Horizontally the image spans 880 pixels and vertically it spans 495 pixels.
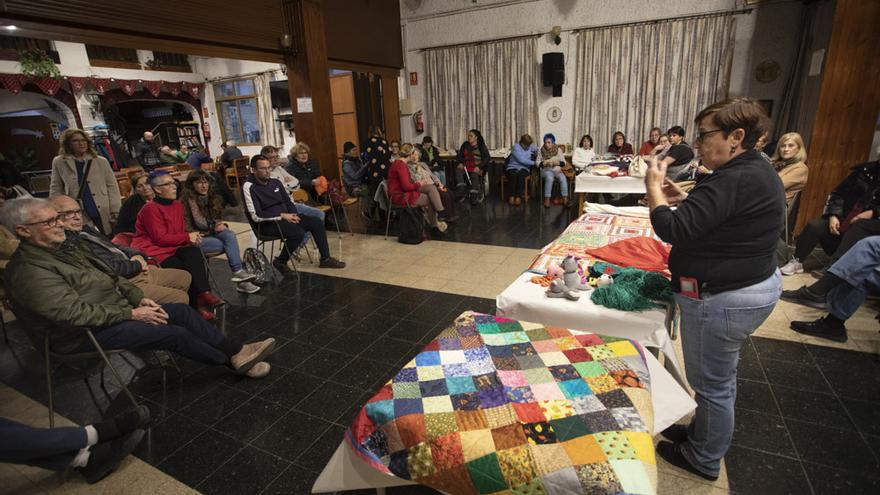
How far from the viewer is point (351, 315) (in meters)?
3.30

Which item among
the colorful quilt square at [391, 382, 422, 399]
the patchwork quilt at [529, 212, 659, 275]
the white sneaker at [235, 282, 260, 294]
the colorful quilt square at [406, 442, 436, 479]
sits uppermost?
the patchwork quilt at [529, 212, 659, 275]

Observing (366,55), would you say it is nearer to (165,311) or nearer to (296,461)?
(165,311)

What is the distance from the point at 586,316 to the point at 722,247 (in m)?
0.62

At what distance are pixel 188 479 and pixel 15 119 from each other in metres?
11.3

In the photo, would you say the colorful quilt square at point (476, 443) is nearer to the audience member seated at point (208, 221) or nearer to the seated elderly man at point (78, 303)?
the seated elderly man at point (78, 303)

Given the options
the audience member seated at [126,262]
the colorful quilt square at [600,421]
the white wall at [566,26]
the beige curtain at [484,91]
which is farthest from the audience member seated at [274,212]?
the white wall at [566,26]

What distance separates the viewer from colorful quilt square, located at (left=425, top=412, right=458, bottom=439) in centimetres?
119

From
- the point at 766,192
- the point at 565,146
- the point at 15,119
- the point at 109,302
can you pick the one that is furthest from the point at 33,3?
the point at 15,119

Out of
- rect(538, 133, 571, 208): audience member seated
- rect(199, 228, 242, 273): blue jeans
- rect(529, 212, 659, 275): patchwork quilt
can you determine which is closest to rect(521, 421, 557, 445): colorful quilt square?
rect(529, 212, 659, 275): patchwork quilt

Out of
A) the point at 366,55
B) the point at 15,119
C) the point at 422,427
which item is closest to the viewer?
the point at 422,427

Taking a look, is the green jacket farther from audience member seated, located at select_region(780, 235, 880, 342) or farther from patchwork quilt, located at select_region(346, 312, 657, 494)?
audience member seated, located at select_region(780, 235, 880, 342)

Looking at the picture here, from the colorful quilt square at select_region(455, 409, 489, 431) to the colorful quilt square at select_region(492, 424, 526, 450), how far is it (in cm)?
4

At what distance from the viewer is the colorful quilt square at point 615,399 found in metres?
1.25

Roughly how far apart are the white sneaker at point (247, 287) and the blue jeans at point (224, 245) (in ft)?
0.59
